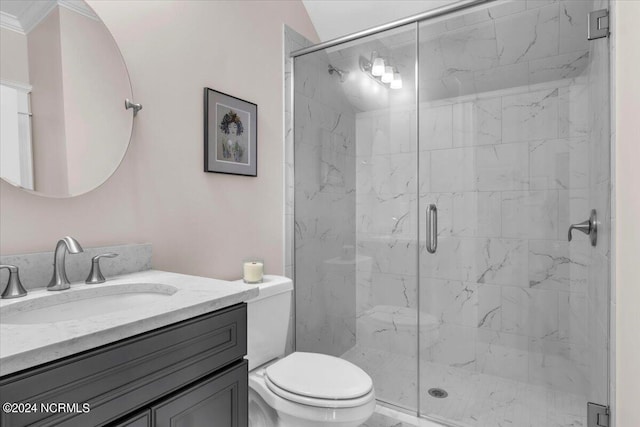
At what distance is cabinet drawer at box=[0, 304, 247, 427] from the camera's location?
2.05 ft

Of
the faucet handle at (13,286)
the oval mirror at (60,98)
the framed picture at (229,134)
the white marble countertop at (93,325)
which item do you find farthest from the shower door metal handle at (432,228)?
the faucet handle at (13,286)

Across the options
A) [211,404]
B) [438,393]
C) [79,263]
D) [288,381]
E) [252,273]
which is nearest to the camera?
[211,404]

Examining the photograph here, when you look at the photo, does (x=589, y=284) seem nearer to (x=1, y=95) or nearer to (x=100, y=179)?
(x=100, y=179)

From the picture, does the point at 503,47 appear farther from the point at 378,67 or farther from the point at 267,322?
the point at 267,322

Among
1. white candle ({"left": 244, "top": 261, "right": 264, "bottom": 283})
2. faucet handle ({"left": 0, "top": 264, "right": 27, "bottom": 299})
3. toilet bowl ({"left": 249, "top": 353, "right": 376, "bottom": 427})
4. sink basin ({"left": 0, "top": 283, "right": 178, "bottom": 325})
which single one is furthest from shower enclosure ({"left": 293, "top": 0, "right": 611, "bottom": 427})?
faucet handle ({"left": 0, "top": 264, "right": 27, "bottom": 299})

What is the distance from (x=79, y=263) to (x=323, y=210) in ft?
4.45

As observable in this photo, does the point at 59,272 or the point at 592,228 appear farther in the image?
the point at 592,228

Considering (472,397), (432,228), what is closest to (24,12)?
(432,228)

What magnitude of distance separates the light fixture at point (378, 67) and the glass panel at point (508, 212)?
23 centimetres

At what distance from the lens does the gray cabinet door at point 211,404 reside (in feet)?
2.72

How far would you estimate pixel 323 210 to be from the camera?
88.9 inches

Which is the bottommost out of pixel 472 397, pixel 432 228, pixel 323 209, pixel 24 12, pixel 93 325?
pixel 472 397

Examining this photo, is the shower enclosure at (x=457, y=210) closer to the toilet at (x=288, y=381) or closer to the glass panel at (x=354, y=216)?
the glass panel at (x=354, y=216)

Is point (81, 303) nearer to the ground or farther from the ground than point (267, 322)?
farther from the ground
